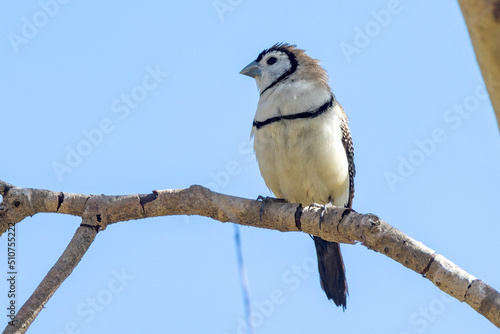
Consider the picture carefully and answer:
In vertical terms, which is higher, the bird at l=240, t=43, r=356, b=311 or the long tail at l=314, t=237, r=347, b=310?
the bird at l=240, t=43, r=356, b=311

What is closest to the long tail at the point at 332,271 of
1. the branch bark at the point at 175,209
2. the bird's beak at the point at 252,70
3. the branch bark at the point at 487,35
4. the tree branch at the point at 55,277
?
the branch bark at the point at 175,209

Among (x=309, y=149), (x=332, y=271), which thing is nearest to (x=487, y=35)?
(x=309, y=149)

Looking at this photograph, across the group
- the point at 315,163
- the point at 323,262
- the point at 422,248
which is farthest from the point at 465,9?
the point at 323,262

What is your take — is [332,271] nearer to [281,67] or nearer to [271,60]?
[281,67]

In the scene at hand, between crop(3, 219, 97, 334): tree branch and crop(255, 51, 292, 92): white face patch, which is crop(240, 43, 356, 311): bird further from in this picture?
crop(3, 219, 97, 334): tree branch

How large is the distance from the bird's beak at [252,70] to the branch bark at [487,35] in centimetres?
559

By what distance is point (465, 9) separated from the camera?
228 centimetres

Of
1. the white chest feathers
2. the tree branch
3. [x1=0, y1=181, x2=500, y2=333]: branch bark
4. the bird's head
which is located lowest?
the tree branch

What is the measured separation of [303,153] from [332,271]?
1447 millimetres

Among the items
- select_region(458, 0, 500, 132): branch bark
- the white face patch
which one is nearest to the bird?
the white face patch

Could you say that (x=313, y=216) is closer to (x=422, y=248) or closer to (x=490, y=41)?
(x=422, y=248)

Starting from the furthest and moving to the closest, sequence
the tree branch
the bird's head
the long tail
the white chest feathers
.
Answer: the bird's head, the long tail, the white chest feathers, the tree branch

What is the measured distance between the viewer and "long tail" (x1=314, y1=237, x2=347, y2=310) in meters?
6.83

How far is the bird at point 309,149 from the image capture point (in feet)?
21.3
